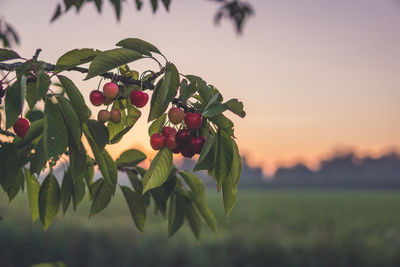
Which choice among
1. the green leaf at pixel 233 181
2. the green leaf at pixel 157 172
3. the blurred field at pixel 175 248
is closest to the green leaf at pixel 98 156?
the green leaf at pixel 157 172

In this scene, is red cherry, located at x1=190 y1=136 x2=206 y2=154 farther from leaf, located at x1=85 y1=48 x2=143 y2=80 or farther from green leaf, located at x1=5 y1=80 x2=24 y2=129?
green leaf, located at x1=5 y1=80 x2=24 y2=129

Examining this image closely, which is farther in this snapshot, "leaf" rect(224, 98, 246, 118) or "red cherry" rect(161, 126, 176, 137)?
"red cherry" rect(161, 126, 176, 137)

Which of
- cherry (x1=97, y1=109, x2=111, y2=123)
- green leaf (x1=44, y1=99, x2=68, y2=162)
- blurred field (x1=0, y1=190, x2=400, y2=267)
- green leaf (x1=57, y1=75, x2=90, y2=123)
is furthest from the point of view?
blurred field (x1=0, y1=190, x2=400, y2=267)

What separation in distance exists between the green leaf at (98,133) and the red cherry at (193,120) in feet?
0.81

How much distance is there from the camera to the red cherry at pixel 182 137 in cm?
121

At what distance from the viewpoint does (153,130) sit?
1366 mm

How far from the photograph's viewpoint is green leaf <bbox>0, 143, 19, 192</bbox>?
3.91 ft

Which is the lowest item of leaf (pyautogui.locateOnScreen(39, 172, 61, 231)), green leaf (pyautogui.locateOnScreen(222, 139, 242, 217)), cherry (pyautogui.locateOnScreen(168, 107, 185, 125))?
leaf (pyautogui.locateOnScreen(39, 172, 61, 231))

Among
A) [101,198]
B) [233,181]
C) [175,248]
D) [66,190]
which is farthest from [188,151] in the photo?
[175,248]

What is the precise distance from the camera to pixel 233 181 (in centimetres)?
113

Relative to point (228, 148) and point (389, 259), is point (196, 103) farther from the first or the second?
point (389, 259)

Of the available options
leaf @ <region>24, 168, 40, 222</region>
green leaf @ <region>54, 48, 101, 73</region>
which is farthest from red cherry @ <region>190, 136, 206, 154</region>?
leaf @ <region>24, 168, 40, 222</region>

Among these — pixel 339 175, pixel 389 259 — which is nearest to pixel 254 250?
pixel 389 259

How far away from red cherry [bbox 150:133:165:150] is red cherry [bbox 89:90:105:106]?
217mm
